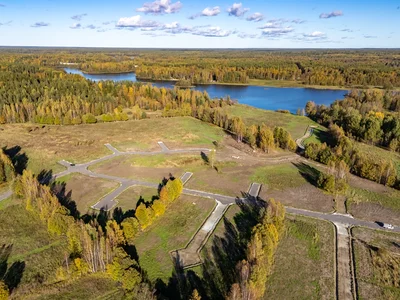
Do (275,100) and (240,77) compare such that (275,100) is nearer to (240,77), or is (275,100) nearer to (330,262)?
(240,77)

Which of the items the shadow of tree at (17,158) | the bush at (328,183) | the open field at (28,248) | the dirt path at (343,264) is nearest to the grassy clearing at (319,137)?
the bush at (328,183)

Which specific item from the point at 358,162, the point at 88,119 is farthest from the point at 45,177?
the point at 358,162

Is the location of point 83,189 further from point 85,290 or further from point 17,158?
point 17,158

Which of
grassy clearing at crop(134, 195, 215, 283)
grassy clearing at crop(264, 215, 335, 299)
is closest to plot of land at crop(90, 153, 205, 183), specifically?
grassy clearing at crop(134, 195, 215, 283)

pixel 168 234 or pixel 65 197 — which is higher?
pixel 65 197

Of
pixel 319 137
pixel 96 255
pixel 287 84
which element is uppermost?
pixel 287 84
